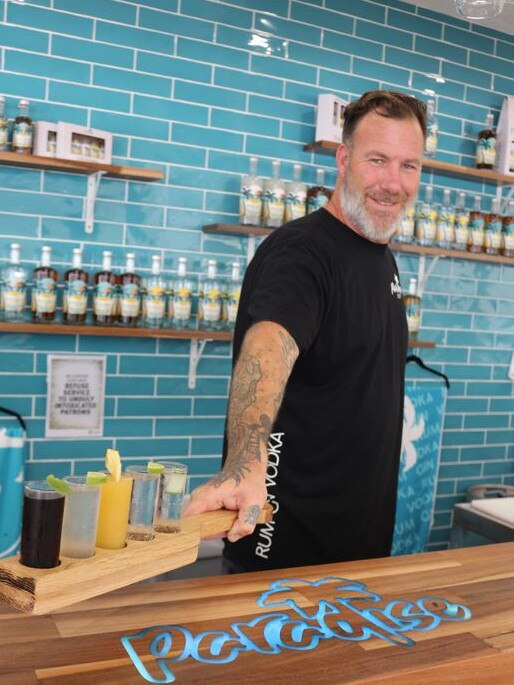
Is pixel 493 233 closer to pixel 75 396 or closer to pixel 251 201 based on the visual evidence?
pixel 251 201

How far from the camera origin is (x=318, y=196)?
343 centimetres

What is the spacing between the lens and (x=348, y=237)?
1986mm

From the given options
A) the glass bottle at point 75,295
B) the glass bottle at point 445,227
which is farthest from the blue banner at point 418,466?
the glass bottle at point 75,295

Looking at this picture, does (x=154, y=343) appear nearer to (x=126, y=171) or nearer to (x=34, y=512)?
(x=126, y=171)

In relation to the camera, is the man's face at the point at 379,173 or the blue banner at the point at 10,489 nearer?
the man's face at the point at 379,173

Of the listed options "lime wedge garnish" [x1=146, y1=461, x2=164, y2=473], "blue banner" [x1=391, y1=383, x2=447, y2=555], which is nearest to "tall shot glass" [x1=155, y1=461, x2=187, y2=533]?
"lime wedge garnish" [x1=146, y1=461, x2=164, y2=473]

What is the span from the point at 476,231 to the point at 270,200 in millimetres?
1131

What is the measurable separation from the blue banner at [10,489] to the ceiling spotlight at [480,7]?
76.9 inches

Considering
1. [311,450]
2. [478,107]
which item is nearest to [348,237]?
[311,450]

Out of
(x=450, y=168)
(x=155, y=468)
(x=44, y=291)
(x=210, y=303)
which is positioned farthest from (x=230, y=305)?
(x=155, y=468)

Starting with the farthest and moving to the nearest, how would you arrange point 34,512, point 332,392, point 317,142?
point 317,142 < point 332,392 < point 34,512

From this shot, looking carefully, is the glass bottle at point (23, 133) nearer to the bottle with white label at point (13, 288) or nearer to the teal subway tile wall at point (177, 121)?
the teal subway tile wall at point (177, 121)

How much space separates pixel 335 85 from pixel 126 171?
1.19 meters

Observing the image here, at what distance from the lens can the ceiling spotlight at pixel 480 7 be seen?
1942 mm
